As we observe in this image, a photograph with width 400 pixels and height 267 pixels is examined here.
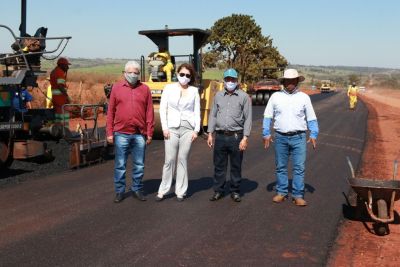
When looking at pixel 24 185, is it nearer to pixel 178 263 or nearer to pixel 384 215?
pixel 178 263

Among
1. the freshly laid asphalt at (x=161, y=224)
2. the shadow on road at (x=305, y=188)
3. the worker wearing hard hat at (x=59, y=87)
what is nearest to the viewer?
the freshly laid asphalt at (x=161, y=224)

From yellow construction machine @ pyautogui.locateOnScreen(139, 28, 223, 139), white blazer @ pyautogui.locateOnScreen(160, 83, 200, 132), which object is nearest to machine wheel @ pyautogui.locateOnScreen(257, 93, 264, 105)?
yellow construction machine @ pyautogui.locateOnScreen(139, 28, 223, 139)

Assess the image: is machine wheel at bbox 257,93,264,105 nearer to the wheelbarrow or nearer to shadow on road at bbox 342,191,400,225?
shadow on road at bbox 342,191,400,225

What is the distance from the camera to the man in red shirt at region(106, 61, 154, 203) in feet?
21.2

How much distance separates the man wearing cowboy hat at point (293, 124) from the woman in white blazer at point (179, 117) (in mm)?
1036

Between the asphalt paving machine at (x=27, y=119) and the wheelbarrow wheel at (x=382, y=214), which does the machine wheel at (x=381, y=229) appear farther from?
the asphalt paving machine at (x=27, y=119)

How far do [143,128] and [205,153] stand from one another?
187 inches

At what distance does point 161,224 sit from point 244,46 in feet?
147

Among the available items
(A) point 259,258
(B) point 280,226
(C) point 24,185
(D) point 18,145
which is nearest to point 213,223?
(B) point 280,226

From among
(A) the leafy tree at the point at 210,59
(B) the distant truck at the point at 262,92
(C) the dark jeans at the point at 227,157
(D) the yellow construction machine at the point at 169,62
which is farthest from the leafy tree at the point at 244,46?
(C) the dark jeans at the point at 227,157

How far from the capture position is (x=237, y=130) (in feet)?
22.1

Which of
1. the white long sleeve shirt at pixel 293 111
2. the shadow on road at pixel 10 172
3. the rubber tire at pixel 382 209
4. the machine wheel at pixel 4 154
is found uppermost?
the white long sleeve shirt at pixel 293 111

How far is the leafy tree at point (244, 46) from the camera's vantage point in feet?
157

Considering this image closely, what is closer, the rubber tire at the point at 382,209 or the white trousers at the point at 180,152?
the rubber tire at the point at 382,209
